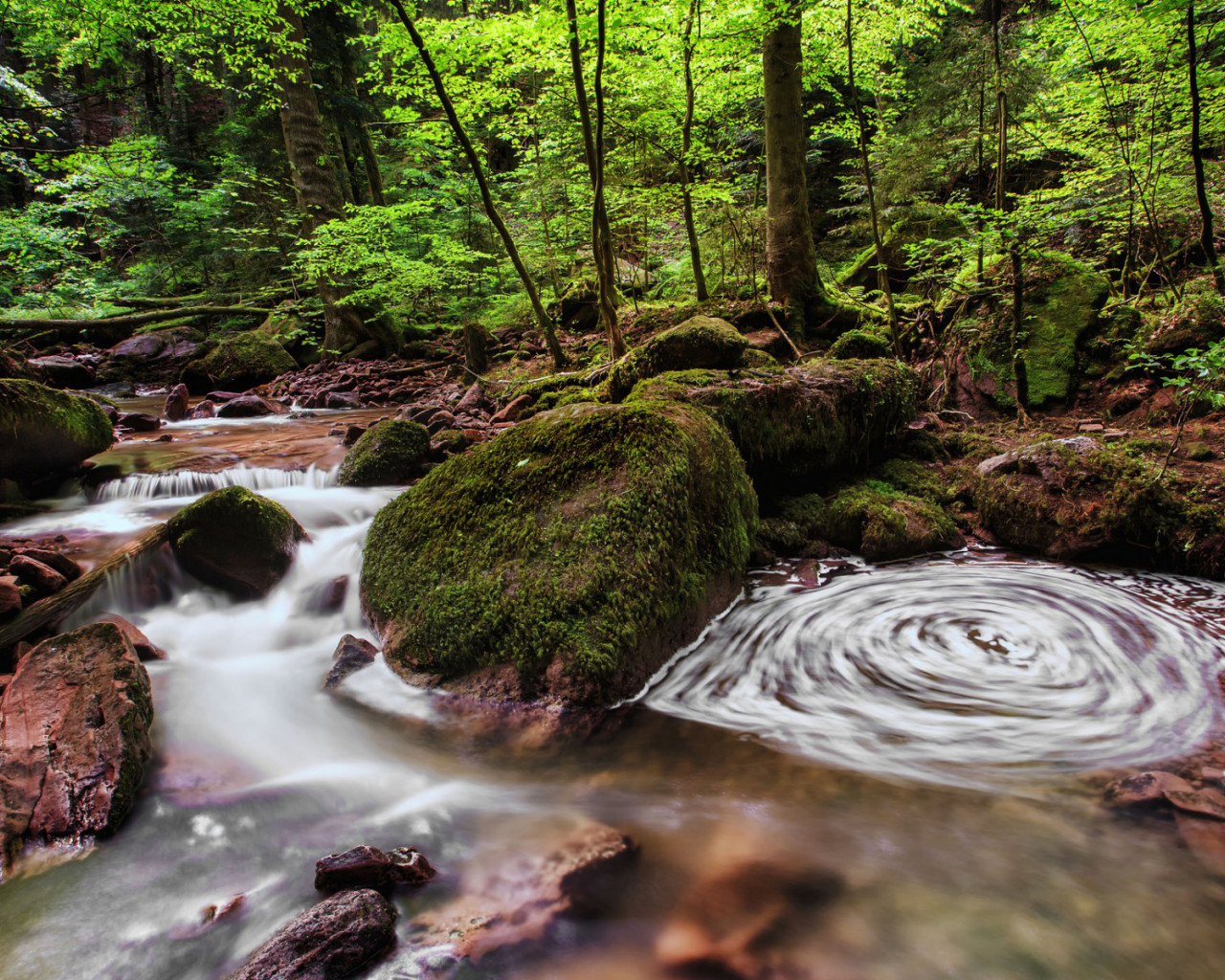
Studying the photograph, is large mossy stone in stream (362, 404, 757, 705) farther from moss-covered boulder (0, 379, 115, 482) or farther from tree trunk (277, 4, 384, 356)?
tree trunk (277, 4, 384, 356)

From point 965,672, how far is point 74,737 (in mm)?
4235

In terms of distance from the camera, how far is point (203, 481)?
243 inches

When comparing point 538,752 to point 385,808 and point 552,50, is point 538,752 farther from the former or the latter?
point 552,50

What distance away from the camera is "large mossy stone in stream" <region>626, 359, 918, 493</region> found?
480 cm

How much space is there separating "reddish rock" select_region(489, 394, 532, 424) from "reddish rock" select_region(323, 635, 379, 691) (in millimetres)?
3937

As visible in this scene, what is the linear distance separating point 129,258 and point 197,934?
83.5 ft

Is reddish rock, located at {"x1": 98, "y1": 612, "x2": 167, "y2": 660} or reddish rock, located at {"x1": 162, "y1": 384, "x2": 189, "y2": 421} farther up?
reddish rock, located at {"x1": 162, "y1": 384, "x2": 189, "y2": 421}

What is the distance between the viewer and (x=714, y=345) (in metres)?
5.43

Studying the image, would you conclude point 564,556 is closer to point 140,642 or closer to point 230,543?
point 140,642

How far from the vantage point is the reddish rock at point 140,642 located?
134 inches

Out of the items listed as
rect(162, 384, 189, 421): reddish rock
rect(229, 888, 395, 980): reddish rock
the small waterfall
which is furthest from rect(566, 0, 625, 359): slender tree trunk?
rect(162, 384, 189, 421): reddish rock

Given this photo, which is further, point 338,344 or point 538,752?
point 338,344

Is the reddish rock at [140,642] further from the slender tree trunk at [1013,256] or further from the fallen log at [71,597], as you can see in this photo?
the slender tree trunk at [1013,256]

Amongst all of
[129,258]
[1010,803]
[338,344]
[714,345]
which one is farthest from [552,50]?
[129,258]
